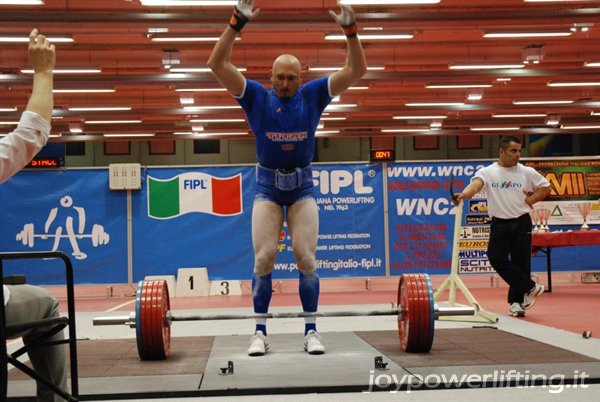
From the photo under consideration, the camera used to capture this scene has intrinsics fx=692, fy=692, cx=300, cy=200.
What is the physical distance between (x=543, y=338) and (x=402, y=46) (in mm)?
11396

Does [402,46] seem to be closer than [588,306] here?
No

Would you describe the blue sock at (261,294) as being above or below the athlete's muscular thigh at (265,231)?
below

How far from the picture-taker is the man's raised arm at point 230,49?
129 inches

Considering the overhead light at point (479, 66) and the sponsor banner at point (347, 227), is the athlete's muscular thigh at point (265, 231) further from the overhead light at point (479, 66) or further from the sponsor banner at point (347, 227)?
the overhead light at point (479, 66)

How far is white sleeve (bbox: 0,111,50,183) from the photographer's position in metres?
1.76

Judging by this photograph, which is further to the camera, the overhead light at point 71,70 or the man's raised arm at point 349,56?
the overhead light at point 71,70

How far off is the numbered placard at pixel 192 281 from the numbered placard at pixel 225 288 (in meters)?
0.09

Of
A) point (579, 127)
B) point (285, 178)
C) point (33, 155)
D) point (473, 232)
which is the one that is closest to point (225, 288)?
point (473, 232)

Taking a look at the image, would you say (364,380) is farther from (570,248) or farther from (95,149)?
(95,149)

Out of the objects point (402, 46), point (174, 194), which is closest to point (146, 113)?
point (402, 46)

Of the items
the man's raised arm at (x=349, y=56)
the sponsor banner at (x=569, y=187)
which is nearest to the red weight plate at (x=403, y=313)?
the man's raised arm at (x=349, y=56)

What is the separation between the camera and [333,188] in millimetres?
8836

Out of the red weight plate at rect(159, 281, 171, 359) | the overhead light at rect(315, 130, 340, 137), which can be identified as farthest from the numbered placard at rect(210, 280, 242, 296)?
the overhead light at rect(315, 130, 340, 137)

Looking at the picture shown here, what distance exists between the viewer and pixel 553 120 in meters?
22.8
